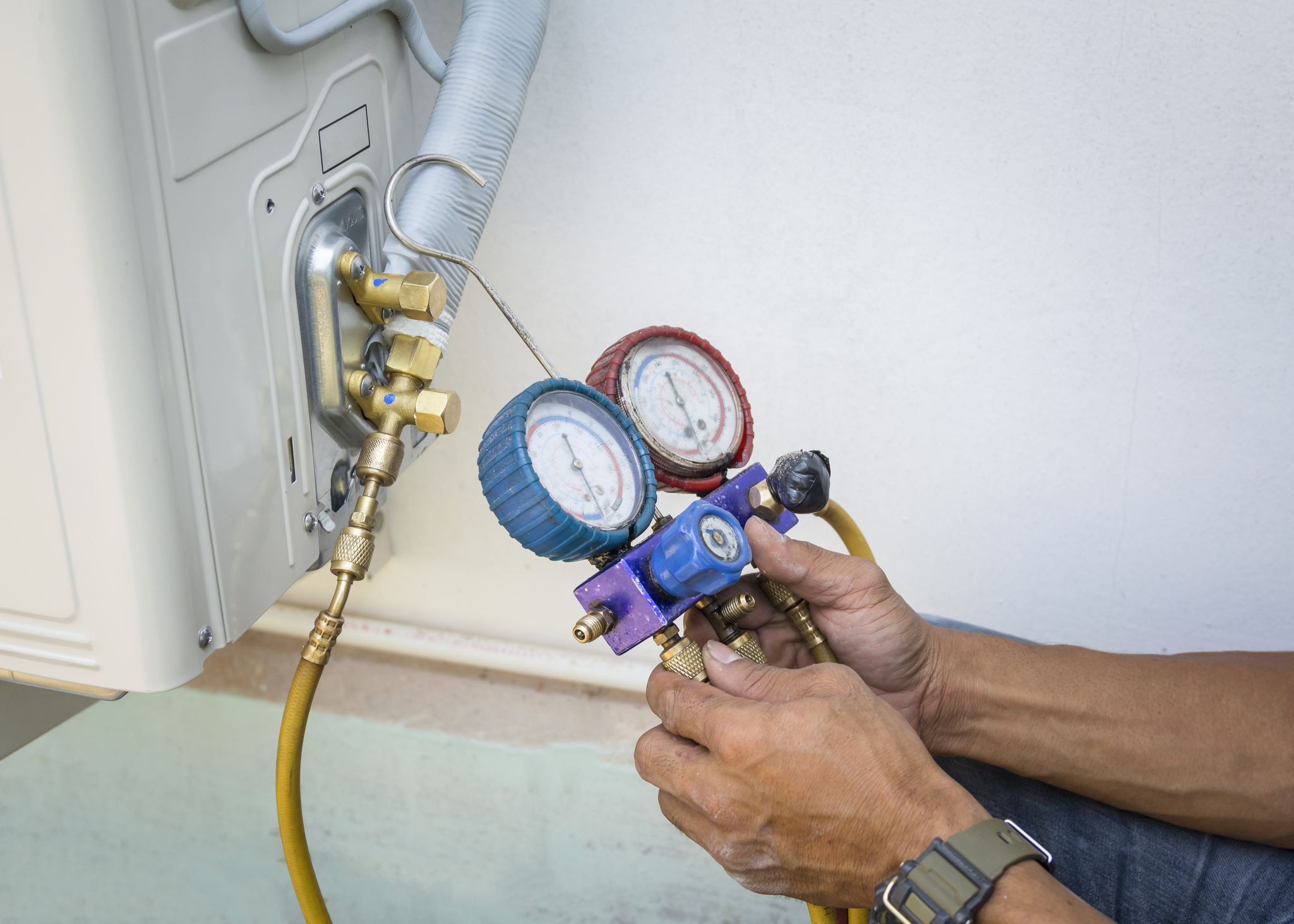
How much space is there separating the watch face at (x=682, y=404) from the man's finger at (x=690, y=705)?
16cm

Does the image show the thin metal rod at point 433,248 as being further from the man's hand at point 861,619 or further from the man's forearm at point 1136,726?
the man's forearm at point 1136,726

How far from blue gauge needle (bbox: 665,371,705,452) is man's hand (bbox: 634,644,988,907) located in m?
0.19

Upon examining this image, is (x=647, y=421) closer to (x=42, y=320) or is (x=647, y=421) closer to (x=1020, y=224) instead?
(x=42, y=320)

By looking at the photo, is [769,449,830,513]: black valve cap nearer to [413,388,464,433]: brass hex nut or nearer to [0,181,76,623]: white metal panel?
[413,388,464,433]: brass hex nut

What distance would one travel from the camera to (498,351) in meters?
1.07

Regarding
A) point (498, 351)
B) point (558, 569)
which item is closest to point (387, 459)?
point (498, 351)

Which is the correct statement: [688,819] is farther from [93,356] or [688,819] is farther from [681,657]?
[93,356]

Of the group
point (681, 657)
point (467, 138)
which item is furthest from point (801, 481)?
point (467, 138)

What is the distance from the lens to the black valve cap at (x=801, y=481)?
0.64m

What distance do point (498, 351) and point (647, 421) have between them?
420 millimetres

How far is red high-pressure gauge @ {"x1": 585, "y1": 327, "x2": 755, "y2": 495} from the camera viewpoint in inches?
27.5

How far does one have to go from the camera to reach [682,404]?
731 mm

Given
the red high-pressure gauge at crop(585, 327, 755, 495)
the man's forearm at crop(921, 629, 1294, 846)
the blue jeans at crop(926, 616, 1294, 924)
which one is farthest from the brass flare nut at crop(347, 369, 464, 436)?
the blue jeans at crop(926, 616, 1294, 924)

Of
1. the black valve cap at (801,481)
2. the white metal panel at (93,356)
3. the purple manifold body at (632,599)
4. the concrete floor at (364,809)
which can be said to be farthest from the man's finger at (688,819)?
the concrete floor at (364,809)
